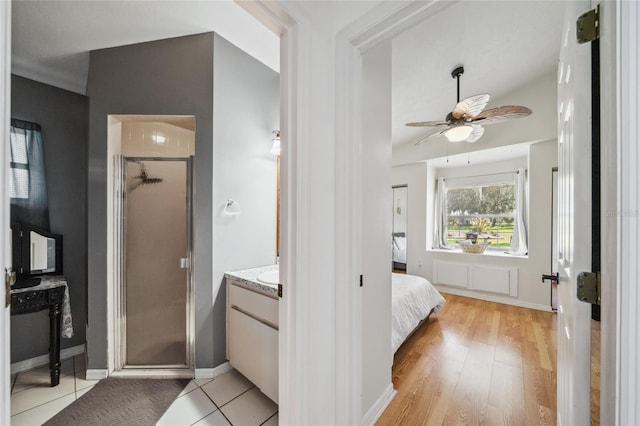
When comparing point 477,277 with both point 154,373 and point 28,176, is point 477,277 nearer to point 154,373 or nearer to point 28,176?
point 154,373

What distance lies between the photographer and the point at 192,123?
212 centimetres

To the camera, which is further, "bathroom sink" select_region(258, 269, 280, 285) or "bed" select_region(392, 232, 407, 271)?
"bed" select_region(392, 232, 407, 271)

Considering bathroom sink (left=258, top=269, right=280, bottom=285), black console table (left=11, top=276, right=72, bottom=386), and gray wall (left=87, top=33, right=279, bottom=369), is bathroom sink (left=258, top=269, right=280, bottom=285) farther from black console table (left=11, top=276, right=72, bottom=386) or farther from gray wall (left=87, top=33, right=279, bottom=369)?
black console table (left=11, top=276, right=72, bottom=386)

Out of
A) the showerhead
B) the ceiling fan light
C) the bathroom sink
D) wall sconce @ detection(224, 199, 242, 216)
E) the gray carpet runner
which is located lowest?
the gray carpet runner

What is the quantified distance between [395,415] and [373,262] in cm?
102

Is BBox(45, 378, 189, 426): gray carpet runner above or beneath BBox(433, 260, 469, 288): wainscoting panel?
beneath

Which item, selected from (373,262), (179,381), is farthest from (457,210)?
(179,381)

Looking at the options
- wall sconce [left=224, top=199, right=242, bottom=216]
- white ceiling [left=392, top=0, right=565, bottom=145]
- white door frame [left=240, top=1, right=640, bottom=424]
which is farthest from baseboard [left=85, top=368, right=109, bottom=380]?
white ceiling [left=392, top=0, right=565, bottom=145]

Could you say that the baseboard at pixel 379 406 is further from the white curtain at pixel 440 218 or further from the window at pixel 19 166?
the white curtain at pixel 440 218

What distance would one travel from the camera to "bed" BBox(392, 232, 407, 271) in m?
5.40

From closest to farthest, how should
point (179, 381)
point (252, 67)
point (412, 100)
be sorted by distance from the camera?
point (179, 381)
point (252, 67)
point (412, 100)

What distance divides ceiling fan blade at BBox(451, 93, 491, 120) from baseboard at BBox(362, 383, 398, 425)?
2325mm

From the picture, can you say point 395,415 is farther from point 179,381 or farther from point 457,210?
point 457,210

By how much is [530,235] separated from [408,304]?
8.20ft
